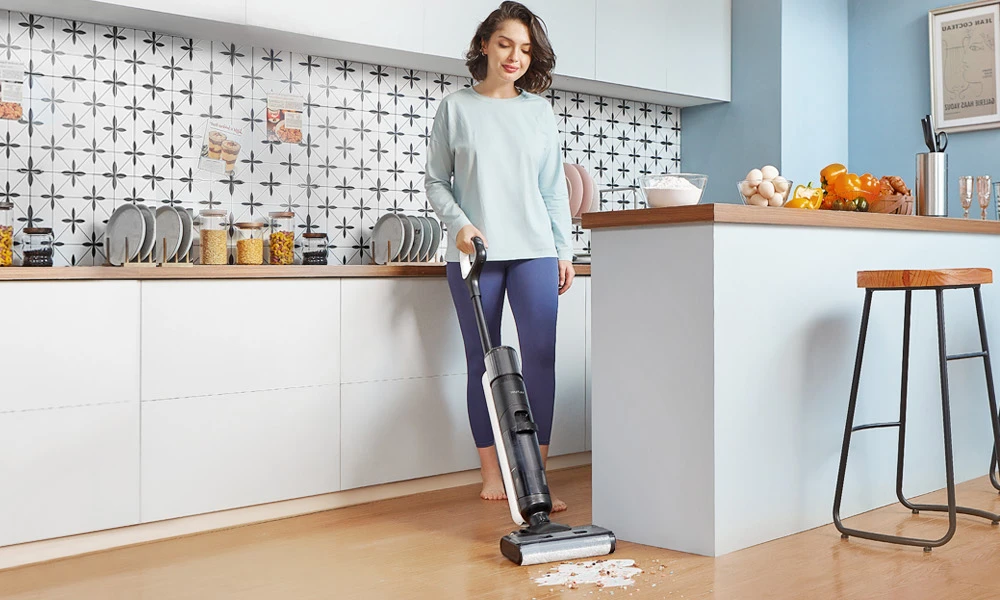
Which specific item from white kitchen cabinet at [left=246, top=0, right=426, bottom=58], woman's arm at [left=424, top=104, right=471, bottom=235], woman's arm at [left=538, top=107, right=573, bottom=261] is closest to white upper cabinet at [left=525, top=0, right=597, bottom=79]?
white kitchen cabinet at [left=246, top=0, right=426, bottom=58]

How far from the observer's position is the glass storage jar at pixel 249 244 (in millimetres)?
3035

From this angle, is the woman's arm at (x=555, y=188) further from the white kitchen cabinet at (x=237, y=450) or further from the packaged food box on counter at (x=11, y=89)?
the packaged food box on counter at (x=11, y=89)

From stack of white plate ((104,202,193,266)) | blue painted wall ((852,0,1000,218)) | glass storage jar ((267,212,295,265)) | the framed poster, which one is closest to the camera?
stack of white plate ((104,202,193,266))

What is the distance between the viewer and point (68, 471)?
237cm

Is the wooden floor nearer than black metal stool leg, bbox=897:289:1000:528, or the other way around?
the wooden floor

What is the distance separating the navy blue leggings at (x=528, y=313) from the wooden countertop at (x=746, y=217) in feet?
1.16

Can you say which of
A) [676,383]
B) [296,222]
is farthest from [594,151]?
[676,383]

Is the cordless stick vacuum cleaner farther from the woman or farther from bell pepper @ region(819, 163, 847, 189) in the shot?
bell pepper @ region(819, 163, 847, 189)

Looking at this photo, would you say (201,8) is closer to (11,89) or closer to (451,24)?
(11,89)

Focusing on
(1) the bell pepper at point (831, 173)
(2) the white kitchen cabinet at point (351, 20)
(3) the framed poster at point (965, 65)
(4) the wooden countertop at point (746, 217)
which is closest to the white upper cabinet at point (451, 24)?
(2) the white kitchen cabinet at point (351, 20)

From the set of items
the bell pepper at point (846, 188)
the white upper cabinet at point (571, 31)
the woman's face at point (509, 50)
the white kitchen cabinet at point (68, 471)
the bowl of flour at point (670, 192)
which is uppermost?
the white upper cabinet at point (571, 31)

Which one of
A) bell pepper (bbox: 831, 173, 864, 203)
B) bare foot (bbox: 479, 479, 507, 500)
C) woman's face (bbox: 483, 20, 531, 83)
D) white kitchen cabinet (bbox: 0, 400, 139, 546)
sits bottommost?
bare foot (bbox: 479, 479, 507, 500)

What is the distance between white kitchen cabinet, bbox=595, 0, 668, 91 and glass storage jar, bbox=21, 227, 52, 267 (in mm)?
2182

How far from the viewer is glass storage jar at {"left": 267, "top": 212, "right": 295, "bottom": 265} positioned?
123 inches
